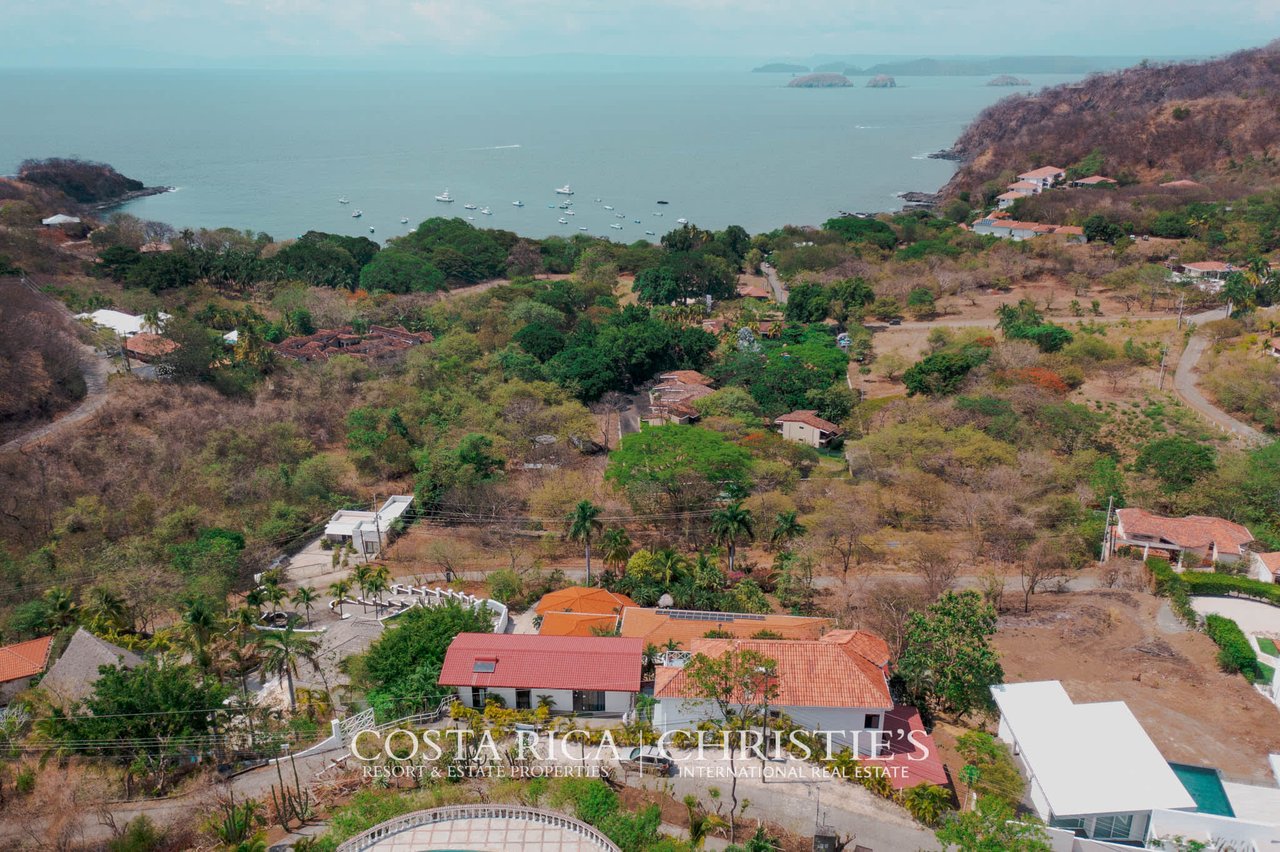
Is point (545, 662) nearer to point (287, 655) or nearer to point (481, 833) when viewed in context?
point (481, 833)

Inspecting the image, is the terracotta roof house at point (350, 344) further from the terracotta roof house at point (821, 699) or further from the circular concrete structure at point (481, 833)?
the circular concrete structure at point (481, 833)

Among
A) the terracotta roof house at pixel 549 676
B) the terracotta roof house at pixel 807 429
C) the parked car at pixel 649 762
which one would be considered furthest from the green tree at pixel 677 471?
the parked car at pixel 649 762

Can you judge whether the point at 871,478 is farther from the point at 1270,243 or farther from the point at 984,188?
the point at 984,188

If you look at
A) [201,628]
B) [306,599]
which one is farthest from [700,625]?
[201,628]

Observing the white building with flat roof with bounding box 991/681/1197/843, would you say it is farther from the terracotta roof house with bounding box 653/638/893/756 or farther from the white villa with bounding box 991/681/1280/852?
the terracotta roof house with bounding box 653/638/893/756

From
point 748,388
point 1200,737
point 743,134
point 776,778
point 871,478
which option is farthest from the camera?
point 743,134

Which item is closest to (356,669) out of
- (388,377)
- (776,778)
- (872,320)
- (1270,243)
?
(776,778)

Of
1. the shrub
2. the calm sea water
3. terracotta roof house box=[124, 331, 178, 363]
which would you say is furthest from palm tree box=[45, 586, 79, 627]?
the calm sea water
